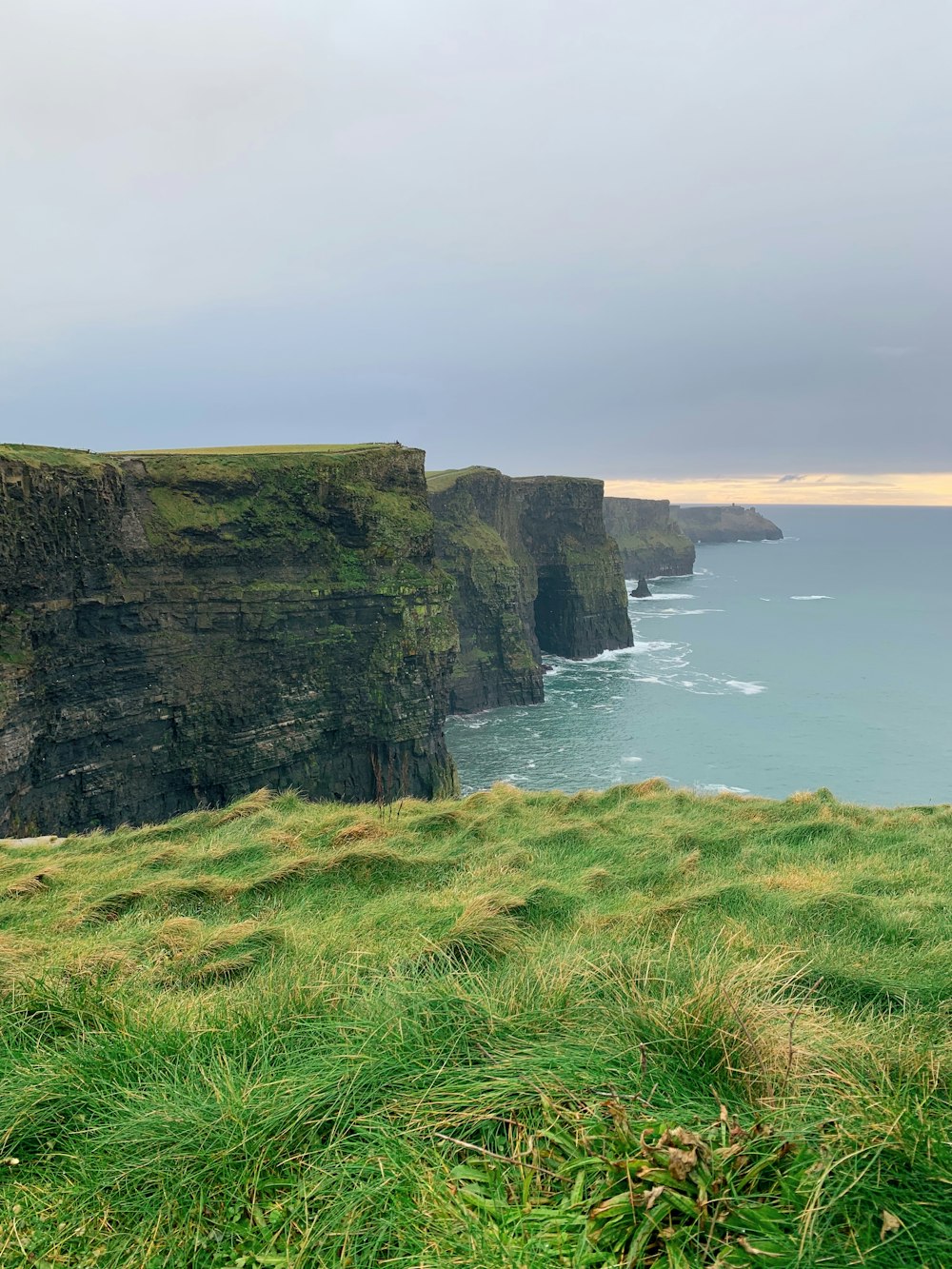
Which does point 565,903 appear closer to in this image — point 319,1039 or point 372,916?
point 372,916

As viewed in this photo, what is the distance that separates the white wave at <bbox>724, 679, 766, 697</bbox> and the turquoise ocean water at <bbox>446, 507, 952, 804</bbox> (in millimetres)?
194

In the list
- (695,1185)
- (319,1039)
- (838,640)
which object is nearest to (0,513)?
(319,1039)

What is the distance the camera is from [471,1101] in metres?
2.45

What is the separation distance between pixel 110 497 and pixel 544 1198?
32329 mm

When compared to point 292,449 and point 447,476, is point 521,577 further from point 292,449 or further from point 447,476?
point 292,449

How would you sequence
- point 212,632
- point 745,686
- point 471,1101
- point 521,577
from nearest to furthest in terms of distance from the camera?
point 471,1101 → point 212,632 → point 745,686 → point 521,577

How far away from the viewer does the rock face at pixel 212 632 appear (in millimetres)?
26281

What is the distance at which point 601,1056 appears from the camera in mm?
2682

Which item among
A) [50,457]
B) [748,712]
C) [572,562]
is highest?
[50,457]

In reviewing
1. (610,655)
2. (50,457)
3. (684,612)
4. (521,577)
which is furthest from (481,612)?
(684,612)

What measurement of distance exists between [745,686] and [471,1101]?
70660 millimetres

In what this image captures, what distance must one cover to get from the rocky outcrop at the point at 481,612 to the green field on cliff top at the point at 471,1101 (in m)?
59.1

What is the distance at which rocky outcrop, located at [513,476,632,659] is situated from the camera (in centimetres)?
8006

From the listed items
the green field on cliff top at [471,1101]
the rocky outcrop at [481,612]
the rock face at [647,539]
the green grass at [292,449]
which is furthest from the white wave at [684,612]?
the green field on cliff top at [471,1101]
